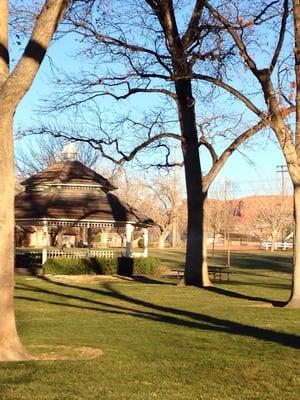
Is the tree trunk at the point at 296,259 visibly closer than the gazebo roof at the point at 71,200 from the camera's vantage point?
Yes

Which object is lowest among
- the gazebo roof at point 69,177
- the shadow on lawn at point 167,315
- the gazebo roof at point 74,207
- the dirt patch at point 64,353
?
the shadow on lawn at point 167,315

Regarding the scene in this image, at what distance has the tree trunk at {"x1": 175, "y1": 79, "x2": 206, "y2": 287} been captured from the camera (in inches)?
1018

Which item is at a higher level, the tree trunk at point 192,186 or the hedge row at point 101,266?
the tree trunk at point 192,186

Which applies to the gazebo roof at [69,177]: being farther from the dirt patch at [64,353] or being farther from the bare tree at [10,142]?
the bare tree at [10,142]

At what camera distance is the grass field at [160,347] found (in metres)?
7.27

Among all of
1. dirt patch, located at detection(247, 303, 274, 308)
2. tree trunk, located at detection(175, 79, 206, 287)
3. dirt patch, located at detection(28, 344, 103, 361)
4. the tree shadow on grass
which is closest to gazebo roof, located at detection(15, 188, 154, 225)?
tree trunk, located at detection(175, 79, 206, 287)

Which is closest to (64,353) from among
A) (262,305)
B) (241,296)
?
(262,305)

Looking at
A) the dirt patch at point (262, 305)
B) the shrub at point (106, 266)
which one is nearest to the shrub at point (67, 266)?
the shrub at point (106, 266)

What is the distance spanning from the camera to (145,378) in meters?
7.89

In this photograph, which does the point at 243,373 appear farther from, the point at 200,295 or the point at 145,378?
the point at 200,295

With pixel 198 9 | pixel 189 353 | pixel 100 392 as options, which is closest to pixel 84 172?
pixel 198 9

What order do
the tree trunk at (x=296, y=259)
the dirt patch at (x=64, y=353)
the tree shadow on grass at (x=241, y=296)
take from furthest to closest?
the tree shadow on grass at (x=241, y=296) < the tree trunk at (x=296, y=259) < the dirt patch at (x=64, y=353)

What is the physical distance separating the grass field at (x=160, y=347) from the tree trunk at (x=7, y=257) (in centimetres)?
39

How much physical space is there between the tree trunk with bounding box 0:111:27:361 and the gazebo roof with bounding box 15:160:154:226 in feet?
81.4
